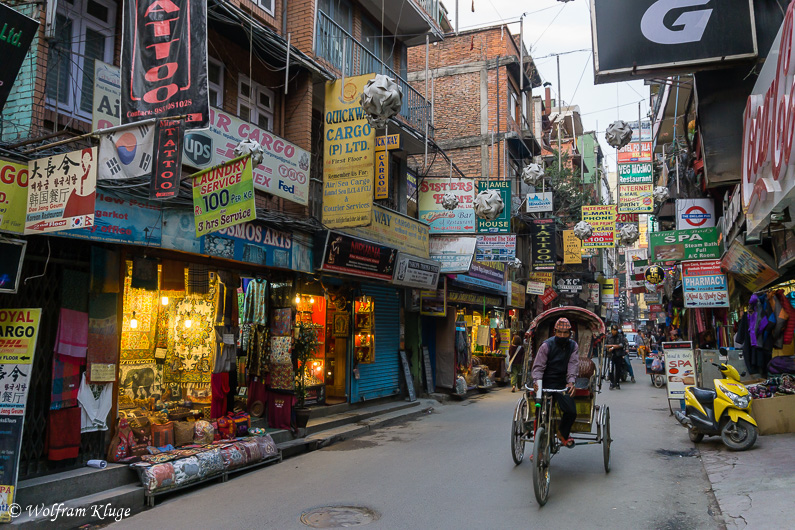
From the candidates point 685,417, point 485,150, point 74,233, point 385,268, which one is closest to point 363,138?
point 385,268

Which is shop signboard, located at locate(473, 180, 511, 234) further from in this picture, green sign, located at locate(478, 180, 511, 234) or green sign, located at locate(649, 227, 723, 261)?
green sign, located at locate(649, 227, 723, 261)

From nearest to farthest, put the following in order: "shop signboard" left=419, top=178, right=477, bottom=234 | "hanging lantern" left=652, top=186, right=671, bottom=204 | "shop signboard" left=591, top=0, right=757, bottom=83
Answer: "shop signboard" left=591, top=0, right=757, bottom=83
"shop signboard" left=419, top=178, right=477, bottom=234
"hanging lantern" left=652, top=186, right=671, bottom=204

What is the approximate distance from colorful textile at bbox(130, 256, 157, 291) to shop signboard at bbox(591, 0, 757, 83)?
7.20 metres

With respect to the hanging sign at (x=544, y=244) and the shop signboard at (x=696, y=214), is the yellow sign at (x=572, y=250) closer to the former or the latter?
the hanging sign at (x=544, y=244)

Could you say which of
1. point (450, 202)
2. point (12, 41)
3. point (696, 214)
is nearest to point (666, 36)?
point (450, 202)

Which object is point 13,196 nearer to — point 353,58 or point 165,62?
point 165,62

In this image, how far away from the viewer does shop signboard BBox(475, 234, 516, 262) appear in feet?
65.7

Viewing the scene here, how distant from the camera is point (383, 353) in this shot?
1612 cm

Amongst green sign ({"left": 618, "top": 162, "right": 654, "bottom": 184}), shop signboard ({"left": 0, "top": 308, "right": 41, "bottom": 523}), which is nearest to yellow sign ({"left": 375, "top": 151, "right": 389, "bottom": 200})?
shop signboard ({"left": 0, "top": 308, "right": 41, "bottom": 523})

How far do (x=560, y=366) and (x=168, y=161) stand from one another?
5.66 meters

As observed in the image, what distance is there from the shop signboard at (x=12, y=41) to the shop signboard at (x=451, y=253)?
40.9 feet

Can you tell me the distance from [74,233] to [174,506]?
365 cm

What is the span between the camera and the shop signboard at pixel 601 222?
22.0m

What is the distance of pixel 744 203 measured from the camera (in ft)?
24.0
